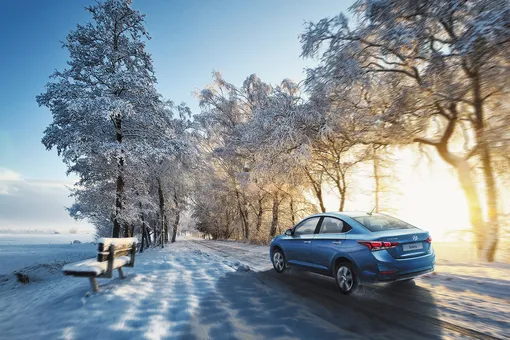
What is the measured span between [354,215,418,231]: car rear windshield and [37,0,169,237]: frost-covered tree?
33.8ft

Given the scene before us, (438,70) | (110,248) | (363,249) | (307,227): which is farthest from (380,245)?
(438,70)

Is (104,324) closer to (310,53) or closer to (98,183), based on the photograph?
(310,53)

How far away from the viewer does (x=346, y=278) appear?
5625mm

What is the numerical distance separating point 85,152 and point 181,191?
1605 centimetres

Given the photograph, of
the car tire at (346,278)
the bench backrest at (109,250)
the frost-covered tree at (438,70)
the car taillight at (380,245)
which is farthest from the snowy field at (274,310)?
the frost-covered tree at (438,70)

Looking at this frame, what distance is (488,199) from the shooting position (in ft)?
30.3

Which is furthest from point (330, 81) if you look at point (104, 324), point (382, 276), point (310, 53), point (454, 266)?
point (104, 324)

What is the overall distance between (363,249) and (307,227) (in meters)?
2.04

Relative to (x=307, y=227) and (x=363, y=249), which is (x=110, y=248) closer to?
(x=307, y=227)

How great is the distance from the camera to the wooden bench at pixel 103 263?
5194 mm

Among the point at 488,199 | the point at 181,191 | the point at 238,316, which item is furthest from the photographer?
the point at 181,191

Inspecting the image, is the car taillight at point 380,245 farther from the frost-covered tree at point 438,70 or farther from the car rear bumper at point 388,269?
the frost-covered tree at point 438,70

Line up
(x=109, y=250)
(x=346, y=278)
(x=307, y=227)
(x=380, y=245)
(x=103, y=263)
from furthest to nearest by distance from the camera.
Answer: (x=307, y=227)
(x=109, y=250)
(x=103, y=263)
(x=346, y=278)
(x=380, y=245)

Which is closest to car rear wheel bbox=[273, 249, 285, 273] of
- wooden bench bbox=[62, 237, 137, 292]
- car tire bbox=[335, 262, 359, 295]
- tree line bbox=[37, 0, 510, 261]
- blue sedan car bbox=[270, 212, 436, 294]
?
blue sedan car bbox=[270, 212, 436, 294]
